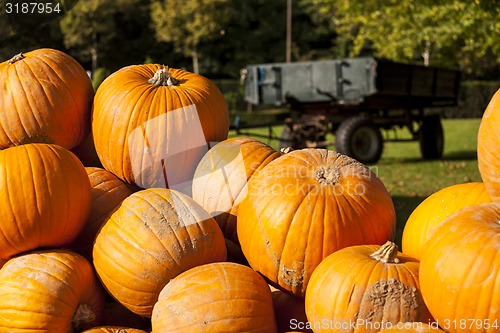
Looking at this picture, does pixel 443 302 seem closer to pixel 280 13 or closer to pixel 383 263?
pixel 383 263

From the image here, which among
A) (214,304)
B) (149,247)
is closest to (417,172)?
(149,247)

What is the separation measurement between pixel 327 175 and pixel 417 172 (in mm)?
9806

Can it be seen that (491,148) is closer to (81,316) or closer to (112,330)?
(112,330)

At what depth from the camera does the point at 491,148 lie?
217 cm

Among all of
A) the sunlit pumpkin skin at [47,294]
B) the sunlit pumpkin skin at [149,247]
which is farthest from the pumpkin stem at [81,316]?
the sunlit pumpkin skin at [149,247]

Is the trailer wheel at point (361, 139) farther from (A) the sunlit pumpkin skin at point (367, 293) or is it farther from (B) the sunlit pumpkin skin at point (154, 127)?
(A) the sunlit pumpkin skin at point (367, 293)

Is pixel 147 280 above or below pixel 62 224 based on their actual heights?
below

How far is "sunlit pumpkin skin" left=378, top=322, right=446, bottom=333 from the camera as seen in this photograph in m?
1.87

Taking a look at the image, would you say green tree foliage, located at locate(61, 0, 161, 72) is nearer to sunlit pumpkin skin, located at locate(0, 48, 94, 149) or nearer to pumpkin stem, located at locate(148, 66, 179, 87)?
sunlit pumpkin skin, located at locate(0, 48, 94, 149)

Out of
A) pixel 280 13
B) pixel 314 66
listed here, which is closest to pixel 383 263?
pixel 314 66

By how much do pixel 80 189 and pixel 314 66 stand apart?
1128 cm

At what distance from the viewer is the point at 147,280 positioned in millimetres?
2322

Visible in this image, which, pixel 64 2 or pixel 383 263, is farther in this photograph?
pixel 64 2

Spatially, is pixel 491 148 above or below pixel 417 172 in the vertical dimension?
above
